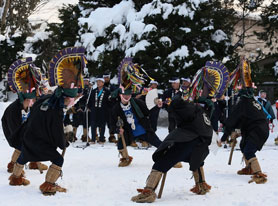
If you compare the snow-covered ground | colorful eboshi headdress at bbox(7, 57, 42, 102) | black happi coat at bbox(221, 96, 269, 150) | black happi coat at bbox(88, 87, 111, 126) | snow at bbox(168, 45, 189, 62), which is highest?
snow at bbox(168, 45, 189, 62)

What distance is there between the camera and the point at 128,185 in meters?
6.32

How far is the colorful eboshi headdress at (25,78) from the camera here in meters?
6.91

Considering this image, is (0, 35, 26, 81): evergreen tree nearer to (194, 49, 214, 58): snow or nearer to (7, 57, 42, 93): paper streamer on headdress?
(194, 49, 214, 58): snow

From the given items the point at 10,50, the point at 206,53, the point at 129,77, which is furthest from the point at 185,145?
the point at 10,50

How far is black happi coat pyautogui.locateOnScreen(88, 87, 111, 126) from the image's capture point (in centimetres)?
1230

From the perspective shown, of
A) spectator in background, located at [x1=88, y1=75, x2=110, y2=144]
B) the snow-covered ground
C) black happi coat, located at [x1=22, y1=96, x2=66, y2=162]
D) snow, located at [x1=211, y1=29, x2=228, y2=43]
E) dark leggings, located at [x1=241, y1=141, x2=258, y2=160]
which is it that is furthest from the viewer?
A: snow, located at [x1=211, y1=29, x2=228, y2=43]

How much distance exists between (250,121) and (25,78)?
3.89m

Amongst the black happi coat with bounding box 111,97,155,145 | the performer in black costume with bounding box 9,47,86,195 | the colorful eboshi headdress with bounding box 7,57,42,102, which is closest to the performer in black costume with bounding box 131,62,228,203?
the performer in black costume with bounding box 9,47,86,195

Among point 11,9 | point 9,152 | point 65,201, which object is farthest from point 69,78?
point 11,9

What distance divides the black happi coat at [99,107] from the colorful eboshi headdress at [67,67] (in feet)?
20.8

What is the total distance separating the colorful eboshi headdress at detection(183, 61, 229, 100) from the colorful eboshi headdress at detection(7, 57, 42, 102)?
270 centimetres

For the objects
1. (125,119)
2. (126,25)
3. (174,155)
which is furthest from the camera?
(126,25)

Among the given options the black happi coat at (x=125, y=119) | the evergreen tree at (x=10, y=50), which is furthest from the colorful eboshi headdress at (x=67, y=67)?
the evergreen tree at (x=10, y=50)

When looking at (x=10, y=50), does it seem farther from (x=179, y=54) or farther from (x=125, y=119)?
(x=125, y=119)
